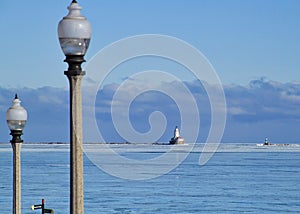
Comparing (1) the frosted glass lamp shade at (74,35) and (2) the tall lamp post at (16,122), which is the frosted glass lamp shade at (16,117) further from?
(1) the frosted glass lamp shade at (74,35)

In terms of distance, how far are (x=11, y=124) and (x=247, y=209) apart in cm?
3332

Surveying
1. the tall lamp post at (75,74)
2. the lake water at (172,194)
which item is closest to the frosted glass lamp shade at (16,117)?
the tall lamp post at (75,74)

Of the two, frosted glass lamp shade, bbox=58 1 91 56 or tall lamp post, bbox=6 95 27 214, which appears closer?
frosted glass lamp shade, bbox=58 1 91 56

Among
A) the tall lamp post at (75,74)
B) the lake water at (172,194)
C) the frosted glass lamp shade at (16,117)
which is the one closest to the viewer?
the tall lamp post at (75,74)

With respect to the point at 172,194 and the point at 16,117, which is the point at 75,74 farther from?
the point at 172,194

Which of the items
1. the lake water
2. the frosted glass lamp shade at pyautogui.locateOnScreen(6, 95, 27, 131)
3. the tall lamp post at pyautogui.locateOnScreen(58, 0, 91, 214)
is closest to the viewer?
the tall lamp post at pyautogui.locateOnScreen(58, 0, 91, 214)

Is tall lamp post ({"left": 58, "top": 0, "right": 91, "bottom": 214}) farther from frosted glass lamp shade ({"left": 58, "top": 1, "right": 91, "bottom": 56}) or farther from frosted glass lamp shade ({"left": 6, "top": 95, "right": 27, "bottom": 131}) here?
frosted glass lamp shade ({"left": 6, "top": 95, "right": 27, "bottom": 131})

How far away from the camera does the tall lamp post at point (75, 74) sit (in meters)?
6.26

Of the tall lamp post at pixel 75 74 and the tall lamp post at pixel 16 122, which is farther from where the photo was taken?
the tall lamp post at pixel 16 122

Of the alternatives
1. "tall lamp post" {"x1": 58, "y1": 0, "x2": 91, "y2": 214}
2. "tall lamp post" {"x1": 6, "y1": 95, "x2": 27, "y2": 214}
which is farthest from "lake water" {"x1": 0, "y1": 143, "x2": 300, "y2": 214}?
"tall lamp post" {"x1": 58, "y1": 0, "x2": 91, "y2": 214}

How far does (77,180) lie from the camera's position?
6.29 metres

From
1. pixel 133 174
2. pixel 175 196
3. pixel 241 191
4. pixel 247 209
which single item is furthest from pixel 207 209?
pixel 133 174

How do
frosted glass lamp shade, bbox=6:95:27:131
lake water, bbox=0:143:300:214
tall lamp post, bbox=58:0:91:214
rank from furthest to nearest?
lake water, bbox=0:143:300:214 → frosted glass lamp shade, bbox=6:95:27:131 → tall lamp post, bbox=58:0:91:214

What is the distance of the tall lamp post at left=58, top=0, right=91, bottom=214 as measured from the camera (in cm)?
626
